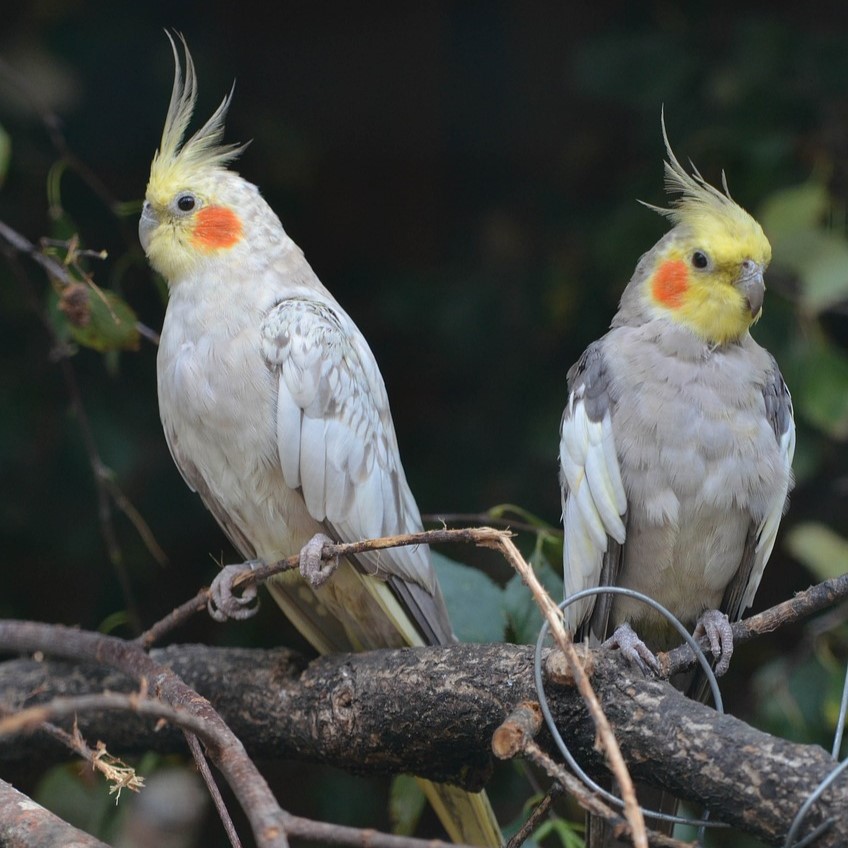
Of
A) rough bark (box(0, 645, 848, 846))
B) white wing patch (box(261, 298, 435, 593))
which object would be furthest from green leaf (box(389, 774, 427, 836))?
white wing patch (box(261, 298, 435, 593))

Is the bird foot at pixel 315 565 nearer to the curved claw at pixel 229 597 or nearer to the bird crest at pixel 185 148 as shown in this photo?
the curved claw at pixel 229 597

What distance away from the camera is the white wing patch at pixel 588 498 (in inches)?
75.9

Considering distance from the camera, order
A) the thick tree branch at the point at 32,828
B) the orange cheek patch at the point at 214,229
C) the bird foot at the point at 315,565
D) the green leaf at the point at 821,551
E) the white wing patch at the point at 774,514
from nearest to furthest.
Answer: the thick tree branch at the point at 32,828 < the bird foot at the point at 315,565 < the white wing patch at the point at 774,514 < the orange cheek patch at the point at 214,229 < the green leaf at the point at 821,551

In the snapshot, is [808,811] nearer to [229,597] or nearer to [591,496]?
[591,496]

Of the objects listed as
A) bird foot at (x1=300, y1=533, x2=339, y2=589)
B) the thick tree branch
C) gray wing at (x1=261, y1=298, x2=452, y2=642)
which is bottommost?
the thick tree branch

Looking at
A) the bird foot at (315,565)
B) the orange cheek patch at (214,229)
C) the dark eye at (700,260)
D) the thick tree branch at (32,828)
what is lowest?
the thick tree branch at (32,828)

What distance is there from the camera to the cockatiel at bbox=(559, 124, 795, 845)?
191 centimetres

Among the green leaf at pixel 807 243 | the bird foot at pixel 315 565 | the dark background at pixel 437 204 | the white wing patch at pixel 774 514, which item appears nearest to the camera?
the bird foot at pixel 315 565

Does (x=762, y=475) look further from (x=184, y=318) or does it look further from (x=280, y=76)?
(x=280, y=76)

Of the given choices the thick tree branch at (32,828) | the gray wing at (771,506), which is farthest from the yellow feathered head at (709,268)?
the thick tree branch at (32,828)

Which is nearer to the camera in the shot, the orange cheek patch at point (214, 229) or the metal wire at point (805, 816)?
the metal wire at point (805, 816)

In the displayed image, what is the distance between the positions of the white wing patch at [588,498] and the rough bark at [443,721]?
35 centimetres

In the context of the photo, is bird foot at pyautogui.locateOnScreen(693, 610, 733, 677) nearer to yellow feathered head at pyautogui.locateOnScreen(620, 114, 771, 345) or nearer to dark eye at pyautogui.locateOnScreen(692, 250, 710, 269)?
yellow feathered head at pyautogui.locateOnScreen(620, 114, 771, 345)

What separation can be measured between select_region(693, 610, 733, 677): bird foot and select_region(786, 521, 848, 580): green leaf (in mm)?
490
